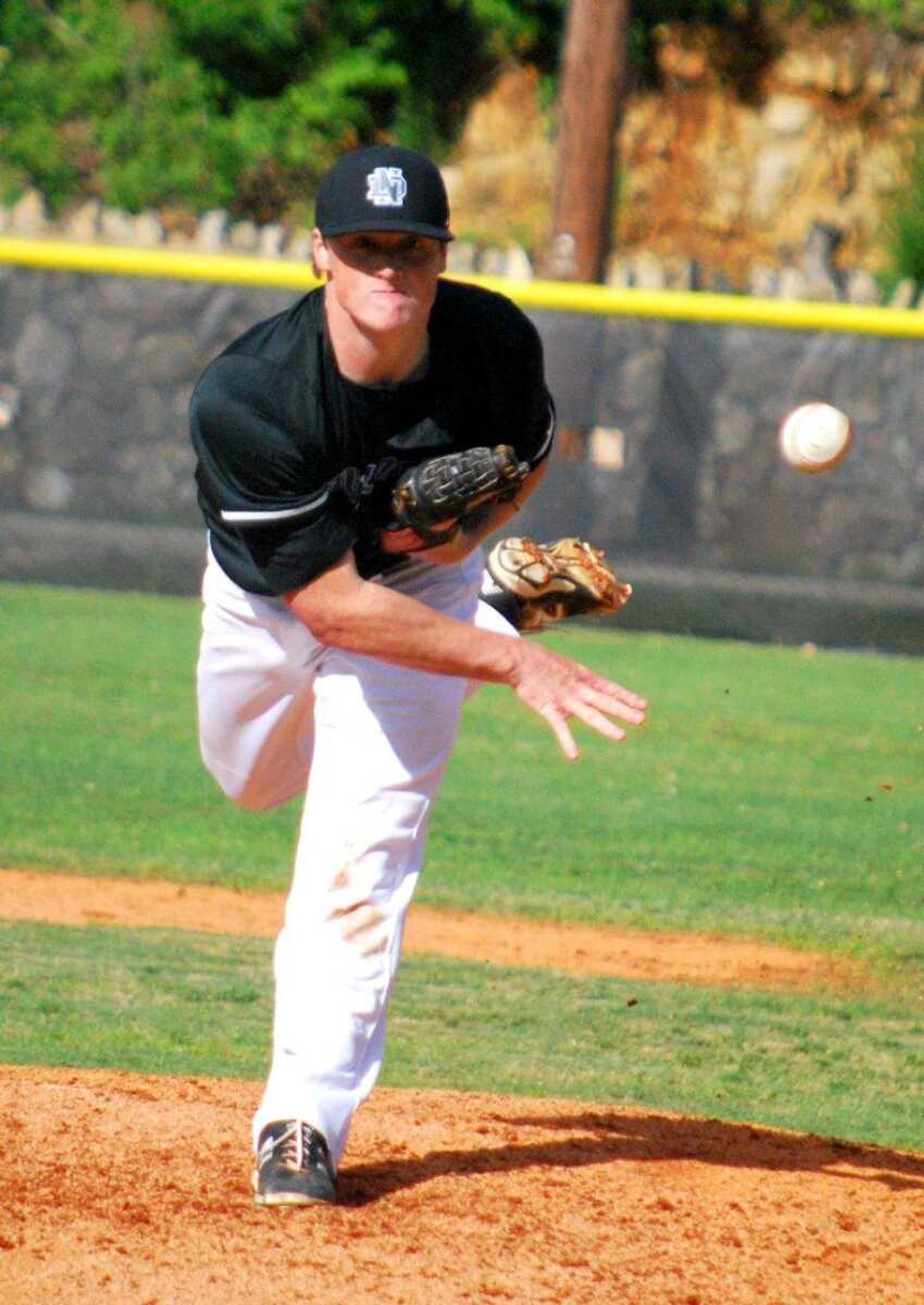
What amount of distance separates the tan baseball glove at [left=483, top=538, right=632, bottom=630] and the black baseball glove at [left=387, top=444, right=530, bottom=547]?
0.70 metres

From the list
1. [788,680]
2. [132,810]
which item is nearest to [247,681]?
[132,810]

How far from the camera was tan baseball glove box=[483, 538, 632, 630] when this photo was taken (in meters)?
4.36

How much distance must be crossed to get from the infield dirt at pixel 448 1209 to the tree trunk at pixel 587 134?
1012 centimetres

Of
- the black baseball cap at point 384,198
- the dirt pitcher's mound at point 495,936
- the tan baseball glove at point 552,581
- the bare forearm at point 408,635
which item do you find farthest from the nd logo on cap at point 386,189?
the dirt pitcher's mound at point 495,936

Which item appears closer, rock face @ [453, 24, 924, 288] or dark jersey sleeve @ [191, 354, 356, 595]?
dark jersey sleeve @ [191, 354, 356, 595]

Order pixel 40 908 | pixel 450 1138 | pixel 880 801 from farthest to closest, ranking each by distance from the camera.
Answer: pixel 880 801 < pixel 40 908 < pixel 450 1138

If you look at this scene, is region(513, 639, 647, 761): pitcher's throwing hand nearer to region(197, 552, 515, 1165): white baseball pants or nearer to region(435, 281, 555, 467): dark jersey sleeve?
region(197, 552, 515, 1165): white baseball pants

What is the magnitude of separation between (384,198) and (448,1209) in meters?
1.79

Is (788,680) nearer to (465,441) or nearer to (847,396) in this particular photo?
(847,396)

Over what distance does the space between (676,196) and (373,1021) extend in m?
17.8

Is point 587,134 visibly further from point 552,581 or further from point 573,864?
point 552,581

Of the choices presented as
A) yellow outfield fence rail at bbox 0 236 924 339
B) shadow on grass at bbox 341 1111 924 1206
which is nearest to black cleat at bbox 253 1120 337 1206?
shadow on grass at bbox 341 1111 924 1206

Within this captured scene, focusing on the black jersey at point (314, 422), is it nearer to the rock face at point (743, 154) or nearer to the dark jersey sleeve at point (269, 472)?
the dark jersey sleeve at point (269, 472)

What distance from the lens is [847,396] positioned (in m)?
11.9
